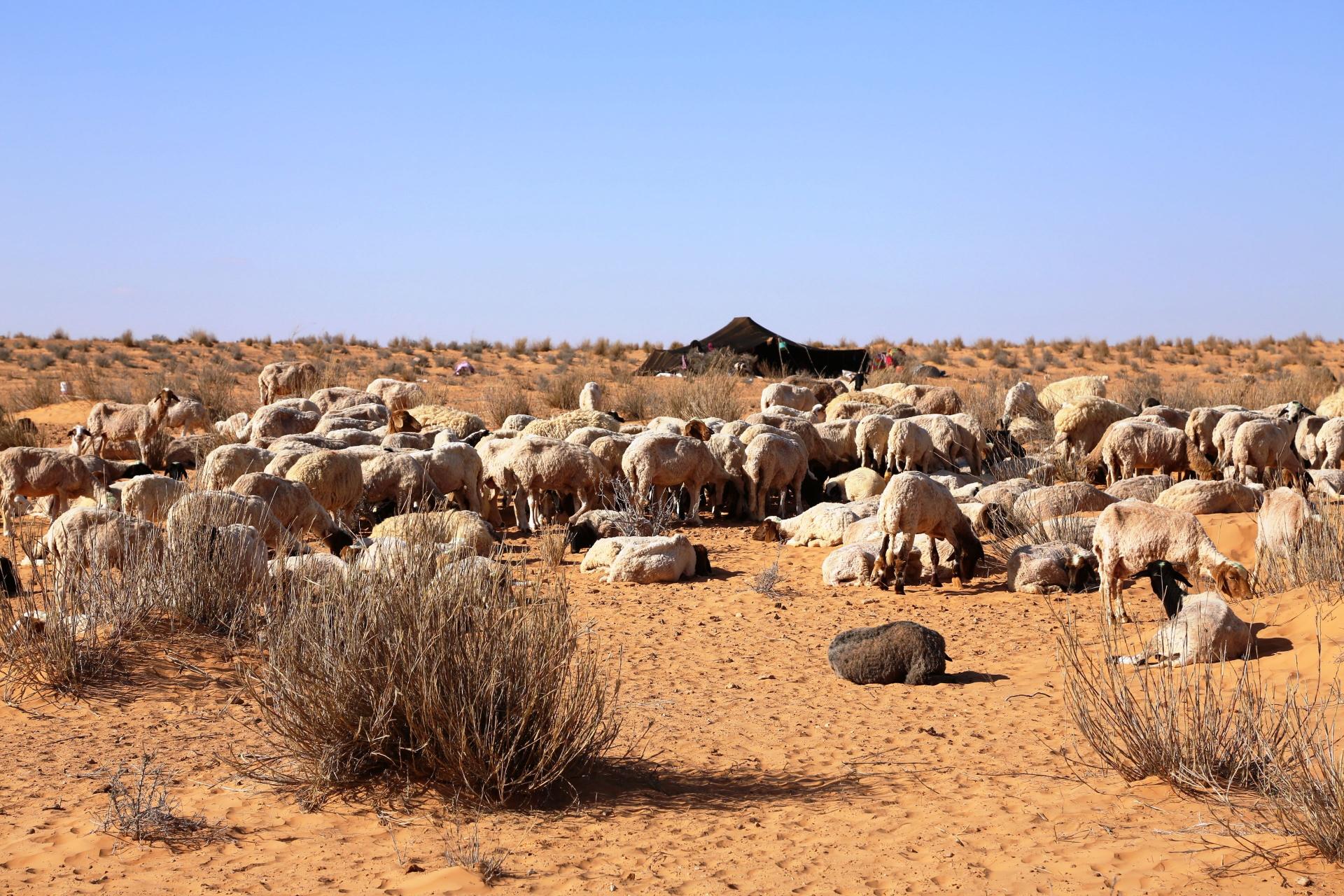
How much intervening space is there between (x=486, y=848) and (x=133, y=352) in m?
44.1

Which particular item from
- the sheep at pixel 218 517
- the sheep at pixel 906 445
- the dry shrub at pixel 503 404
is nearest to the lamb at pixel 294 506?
the sheep at pixel 218 517

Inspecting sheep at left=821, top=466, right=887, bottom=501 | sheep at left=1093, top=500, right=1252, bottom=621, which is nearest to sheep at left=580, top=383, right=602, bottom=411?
sheep at left=821, top=466, right=887, bottom=501

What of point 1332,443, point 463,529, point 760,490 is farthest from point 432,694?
point 1332,443

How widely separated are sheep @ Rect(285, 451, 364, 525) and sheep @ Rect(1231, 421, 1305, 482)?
1054 centimetres

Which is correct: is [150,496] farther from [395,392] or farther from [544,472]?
[395,392]

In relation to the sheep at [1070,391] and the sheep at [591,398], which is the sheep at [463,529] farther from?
the sheep at [1070,391]

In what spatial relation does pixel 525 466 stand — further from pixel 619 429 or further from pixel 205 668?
pixel 205 668

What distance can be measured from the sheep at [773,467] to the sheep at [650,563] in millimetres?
Result: 3006

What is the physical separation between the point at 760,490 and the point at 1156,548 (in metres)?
6.14

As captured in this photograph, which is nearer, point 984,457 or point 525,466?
point 525,466

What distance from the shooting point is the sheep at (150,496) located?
11.2 m

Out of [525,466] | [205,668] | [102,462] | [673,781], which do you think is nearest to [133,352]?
[102,462]

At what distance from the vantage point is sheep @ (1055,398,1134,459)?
17.4 metres

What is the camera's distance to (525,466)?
45.0ft
